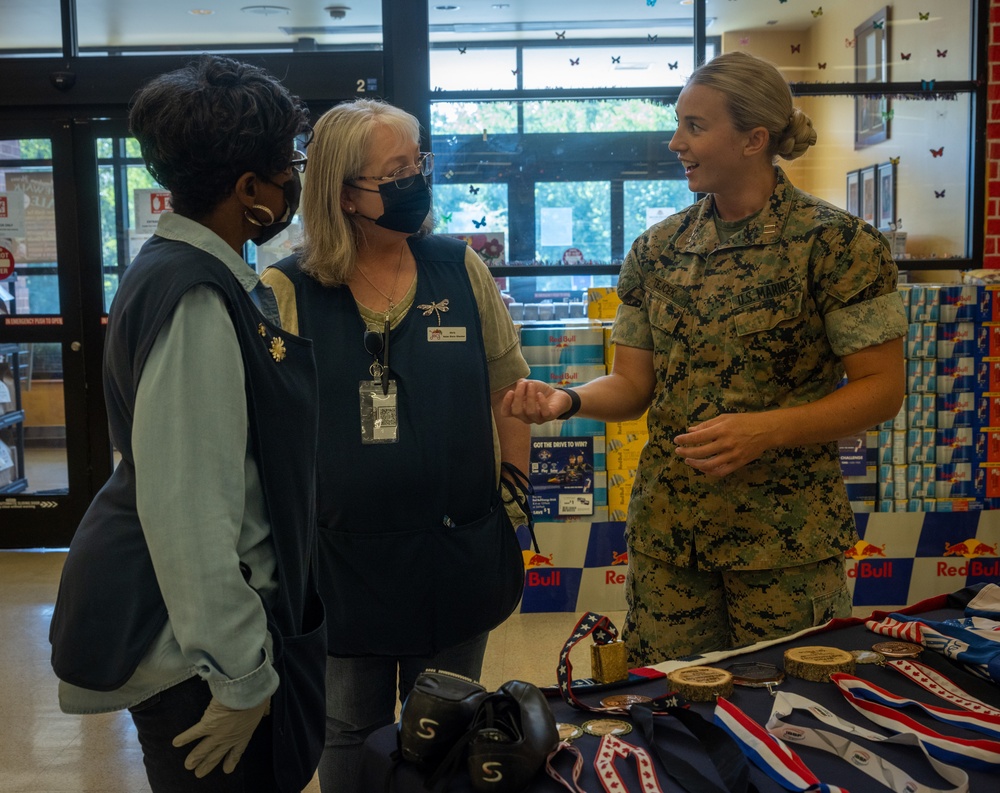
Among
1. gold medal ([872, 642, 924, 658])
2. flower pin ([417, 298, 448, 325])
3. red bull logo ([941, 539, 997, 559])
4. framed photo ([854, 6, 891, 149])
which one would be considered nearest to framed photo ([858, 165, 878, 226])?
framed photo ([854, 6, 891, 149])

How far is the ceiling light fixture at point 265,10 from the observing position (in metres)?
5.07

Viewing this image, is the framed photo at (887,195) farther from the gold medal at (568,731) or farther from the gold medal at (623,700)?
the gold medal at (568,731)

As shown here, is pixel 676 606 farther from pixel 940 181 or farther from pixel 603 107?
pixel 940 181

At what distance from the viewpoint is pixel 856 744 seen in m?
1.23

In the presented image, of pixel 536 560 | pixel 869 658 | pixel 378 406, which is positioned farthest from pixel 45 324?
pixel 869 658

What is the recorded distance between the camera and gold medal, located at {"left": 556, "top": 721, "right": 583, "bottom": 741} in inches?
50.1

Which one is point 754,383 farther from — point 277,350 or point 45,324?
point 45,324

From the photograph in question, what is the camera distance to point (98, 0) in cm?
504

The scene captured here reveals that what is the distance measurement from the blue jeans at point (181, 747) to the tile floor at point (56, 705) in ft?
5.21

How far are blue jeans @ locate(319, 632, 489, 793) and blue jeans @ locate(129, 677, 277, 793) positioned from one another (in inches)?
22.6

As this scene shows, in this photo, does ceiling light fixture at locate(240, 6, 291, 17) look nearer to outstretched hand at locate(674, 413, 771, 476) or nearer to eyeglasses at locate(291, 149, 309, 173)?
eyeglasses at locate(291, 149, 309, 173)

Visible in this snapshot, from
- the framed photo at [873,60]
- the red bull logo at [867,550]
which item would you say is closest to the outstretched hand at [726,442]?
the red bull logo at [867,550]

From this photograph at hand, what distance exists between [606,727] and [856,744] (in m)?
0.32

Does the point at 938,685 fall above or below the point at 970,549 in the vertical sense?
above
